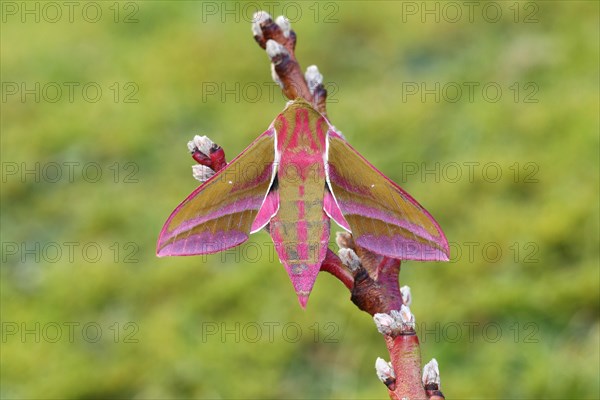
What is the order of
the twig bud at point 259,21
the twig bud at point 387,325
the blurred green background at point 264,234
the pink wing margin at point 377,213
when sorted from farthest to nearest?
the blurred green background at point 264,234
the twig bud at point 259,21
the pink wing margin at point 377,213
the twig bud at point 387,325

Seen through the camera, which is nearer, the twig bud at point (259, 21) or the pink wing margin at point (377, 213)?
the pink wing margin at point (377, 213)

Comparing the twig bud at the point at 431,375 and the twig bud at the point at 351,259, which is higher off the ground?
the twig bud at the point at 351,259

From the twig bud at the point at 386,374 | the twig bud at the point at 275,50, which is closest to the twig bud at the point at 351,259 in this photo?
the twig bud at the point at 386,374

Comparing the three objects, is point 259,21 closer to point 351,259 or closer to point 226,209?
point 226,209

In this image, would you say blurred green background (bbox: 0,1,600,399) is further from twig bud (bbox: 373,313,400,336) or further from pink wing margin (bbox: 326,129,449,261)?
twig bud (bbox: 373,313,400,336)

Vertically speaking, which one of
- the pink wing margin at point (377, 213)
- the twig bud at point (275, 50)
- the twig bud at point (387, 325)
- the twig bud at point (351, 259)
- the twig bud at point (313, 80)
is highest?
the twig bud at point (275, 50)

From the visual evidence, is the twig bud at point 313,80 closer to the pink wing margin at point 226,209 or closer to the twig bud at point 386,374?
the pink wing margin at point 226,209

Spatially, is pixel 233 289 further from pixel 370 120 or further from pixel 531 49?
pixel 531 49

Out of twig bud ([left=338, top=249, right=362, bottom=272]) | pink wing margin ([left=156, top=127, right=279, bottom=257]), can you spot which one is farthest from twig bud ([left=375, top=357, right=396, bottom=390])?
A: pink wing margin ([left=156, top=127, right=279, bottom=257])
